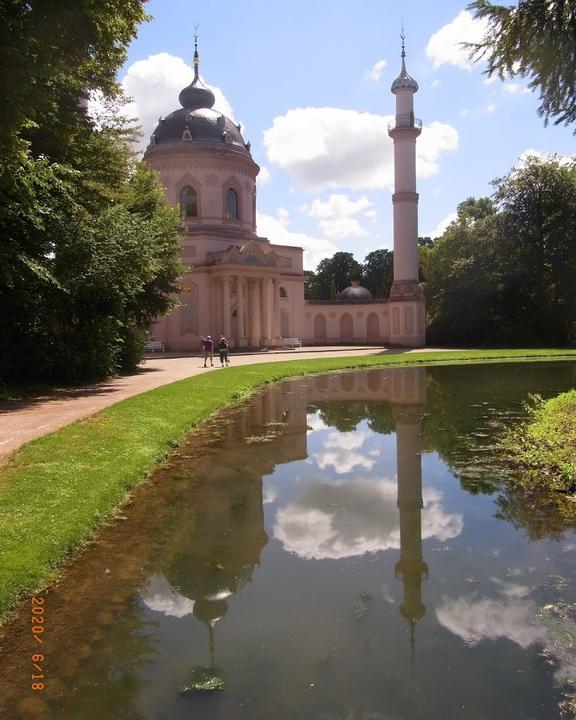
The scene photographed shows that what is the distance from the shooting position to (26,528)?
6.25 m

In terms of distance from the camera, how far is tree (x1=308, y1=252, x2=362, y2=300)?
94438mm

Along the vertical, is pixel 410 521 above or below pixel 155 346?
below

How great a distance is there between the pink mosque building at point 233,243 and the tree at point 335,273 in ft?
127

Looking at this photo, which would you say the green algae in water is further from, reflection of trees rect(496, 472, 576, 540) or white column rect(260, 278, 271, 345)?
white column rect(260, 278, 271, 345)

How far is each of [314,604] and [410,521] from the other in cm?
238

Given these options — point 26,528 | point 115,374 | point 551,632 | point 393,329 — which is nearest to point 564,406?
point 551,632

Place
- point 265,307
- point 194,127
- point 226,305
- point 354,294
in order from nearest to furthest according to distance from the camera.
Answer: point 226,305 → point 265,307 → point 194,127 → point 354,294

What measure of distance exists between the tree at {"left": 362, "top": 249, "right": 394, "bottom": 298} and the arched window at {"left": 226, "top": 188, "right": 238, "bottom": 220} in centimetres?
4228

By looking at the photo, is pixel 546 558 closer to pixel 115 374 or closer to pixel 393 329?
pixel 115 374

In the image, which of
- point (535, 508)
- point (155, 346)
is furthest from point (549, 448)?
point (155, 346)

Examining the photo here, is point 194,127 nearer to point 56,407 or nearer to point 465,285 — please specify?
point 465,285

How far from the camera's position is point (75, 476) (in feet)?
27.1

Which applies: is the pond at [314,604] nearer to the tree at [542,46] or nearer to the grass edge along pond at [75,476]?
the grass edge along pond at [75,476]

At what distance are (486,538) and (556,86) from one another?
8.24 metres
